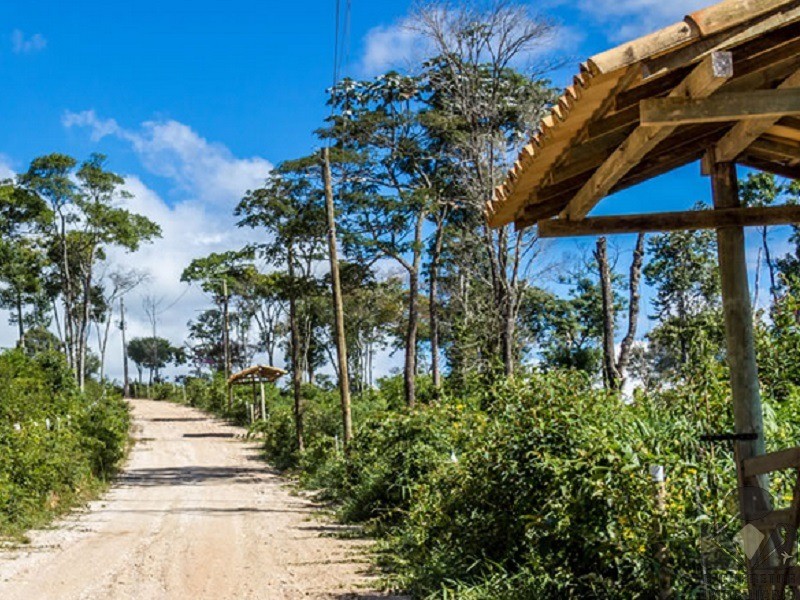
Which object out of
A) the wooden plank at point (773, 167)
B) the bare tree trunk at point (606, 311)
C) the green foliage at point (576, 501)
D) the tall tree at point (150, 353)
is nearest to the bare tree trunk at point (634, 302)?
the bare tree trunk at point (606, 311)

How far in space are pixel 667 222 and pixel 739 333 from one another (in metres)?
0.84

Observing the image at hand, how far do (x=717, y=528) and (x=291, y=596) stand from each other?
462 cm

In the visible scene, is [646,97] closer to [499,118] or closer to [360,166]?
[499,118]

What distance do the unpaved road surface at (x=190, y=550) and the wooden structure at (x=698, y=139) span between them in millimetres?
5008

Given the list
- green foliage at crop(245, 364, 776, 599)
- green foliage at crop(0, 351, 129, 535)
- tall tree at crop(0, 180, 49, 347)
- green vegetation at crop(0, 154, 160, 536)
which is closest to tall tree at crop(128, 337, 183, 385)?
green vegetation at crop(0, 154, 160, 536)

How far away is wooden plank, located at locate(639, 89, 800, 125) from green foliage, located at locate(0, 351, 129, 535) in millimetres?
11817

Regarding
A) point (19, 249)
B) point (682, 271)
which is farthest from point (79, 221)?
point (682, 271)

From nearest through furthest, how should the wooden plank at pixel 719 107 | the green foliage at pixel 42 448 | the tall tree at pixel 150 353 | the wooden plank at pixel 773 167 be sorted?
1. the wooden plank at pixel 719 107
2. the wooden plank at pixel 773 167
3. the green foliage at pixel 42 448
4. the tall tree at pixel 150 353

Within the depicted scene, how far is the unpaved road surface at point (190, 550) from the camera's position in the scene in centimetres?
926

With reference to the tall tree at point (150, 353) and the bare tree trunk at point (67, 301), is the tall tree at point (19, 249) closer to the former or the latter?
the bare tree trunk at point (67, 301)

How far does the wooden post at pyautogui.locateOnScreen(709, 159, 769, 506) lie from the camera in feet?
14.9

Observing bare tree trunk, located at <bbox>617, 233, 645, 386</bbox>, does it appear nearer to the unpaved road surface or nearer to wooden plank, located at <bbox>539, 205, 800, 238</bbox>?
the unpaved road surface

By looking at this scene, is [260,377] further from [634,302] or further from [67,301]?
[634,302]

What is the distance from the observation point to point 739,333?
4.69 m
